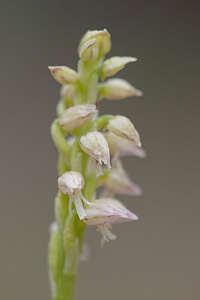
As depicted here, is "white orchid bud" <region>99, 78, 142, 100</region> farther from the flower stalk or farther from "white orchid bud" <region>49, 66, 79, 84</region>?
"white orchid bud" <region>49, 66, 79, 84</region>

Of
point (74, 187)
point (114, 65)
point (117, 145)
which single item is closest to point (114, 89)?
point (114, 65)

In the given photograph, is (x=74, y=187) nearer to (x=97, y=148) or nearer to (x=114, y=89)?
(x=97, y=148)

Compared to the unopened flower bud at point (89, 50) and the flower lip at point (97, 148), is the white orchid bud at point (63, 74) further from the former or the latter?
the flower lip at point (97, 148)

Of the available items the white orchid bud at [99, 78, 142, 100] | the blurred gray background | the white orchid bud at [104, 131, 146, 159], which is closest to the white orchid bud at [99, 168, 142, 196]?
the white orchid bud at [104, 131, 146, 159]
